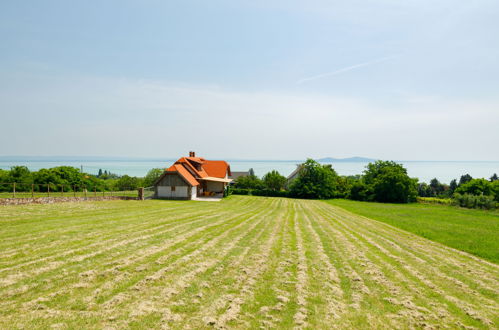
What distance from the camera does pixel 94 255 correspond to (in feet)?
28.1

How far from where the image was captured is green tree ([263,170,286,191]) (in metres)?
59.6

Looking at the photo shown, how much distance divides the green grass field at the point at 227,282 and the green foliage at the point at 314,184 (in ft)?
135

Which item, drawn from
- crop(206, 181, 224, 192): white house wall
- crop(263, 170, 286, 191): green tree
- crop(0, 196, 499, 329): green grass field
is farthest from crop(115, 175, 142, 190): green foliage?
crop(0, 196, 499, 329): green grass field

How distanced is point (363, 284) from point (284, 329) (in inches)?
141

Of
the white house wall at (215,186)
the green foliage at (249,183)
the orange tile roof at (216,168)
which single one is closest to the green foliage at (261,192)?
the green foliage at (249,183)

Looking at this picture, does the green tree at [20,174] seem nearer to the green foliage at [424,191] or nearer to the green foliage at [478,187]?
the green foliage at [478,187]

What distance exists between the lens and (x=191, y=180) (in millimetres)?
36062

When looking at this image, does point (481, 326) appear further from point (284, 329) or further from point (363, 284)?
point (284, 329)

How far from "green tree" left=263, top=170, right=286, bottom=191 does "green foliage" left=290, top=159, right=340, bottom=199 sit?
16.9 ft

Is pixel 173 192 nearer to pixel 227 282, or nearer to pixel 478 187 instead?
pixel 227 282

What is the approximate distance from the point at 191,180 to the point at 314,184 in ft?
94.2

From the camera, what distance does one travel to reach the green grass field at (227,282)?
525 centimetres

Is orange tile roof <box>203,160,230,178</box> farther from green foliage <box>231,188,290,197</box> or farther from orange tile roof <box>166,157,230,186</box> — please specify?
green foliage <box>231,188,290,197</box>

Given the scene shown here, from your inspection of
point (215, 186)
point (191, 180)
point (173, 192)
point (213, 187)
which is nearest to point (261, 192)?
point (215, 186)
